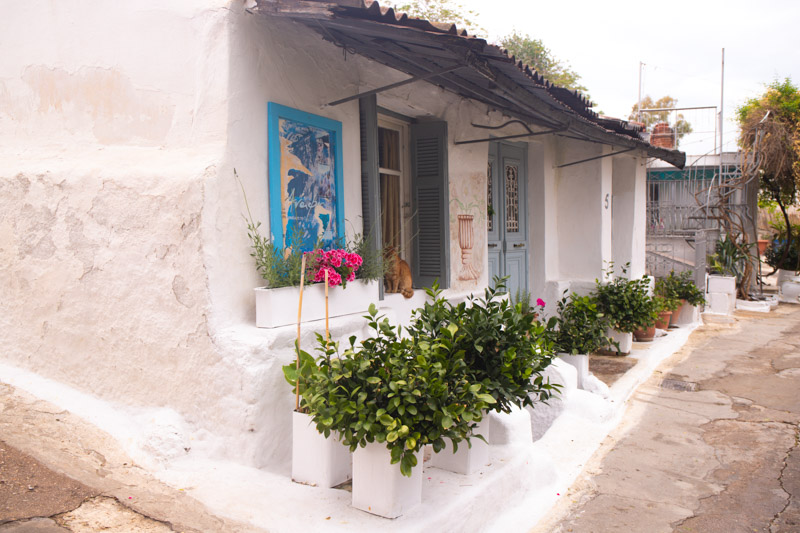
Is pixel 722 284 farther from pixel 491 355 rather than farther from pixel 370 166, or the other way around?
pixel 491 355

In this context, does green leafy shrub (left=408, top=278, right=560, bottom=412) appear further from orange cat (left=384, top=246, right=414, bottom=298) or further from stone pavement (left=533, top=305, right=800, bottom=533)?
orange cat (left=384, top=246, right=414, bottom=298)

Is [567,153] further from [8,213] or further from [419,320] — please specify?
[8,213]

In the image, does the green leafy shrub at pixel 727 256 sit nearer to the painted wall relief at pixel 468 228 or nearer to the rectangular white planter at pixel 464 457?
the painted wall relief at pixel 468 228

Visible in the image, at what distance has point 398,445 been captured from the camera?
2.81 m

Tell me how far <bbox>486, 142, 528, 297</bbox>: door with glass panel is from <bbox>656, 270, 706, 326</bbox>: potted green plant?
3.55 m

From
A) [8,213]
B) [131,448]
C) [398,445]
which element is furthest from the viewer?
[8,213]

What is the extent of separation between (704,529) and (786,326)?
8.64 metres

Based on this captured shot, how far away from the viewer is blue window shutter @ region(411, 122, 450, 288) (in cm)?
567

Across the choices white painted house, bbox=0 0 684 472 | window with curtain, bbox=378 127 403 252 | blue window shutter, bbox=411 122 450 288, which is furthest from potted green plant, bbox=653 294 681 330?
window with curtain, bbox=378 127 403 252

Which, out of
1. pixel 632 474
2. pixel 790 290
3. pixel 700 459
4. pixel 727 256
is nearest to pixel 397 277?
pixel 632 474

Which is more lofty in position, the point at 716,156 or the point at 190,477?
the point at 716,156

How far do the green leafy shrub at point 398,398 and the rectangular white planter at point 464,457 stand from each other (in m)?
0.54

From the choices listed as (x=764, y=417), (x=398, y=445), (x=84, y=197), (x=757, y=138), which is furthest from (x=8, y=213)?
(x=757, y=138)

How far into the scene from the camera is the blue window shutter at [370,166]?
4723 mm
